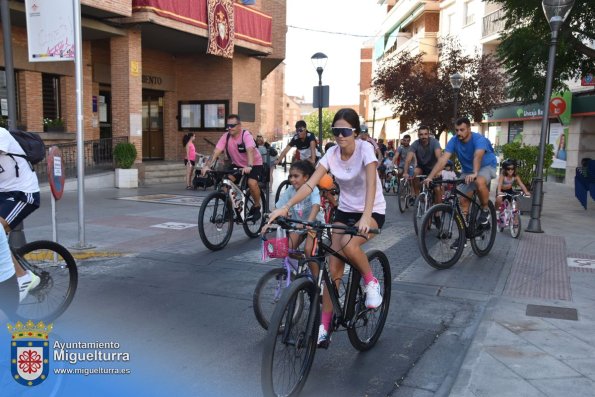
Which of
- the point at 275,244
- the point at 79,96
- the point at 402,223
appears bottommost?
the point at 402,223

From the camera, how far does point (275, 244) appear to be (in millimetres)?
3719

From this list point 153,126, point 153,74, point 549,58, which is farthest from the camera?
point 153,126

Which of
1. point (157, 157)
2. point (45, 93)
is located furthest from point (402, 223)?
Answer: point (157, 157)

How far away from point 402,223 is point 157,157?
1478 centimetres

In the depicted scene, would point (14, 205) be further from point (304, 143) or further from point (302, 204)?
point (304, 143)

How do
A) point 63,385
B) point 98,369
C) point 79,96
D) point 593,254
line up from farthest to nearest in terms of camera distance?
1. point 593,254
2. point 79,96
3. point 98,369
4. point 63,385

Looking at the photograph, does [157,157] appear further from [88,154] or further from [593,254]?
[593,254]

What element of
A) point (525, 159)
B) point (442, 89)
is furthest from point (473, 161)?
point (442, 89)

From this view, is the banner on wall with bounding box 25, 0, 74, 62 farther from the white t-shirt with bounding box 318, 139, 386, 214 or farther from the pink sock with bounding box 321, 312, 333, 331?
the pink sock with bounding box 321, 312, 333, 331

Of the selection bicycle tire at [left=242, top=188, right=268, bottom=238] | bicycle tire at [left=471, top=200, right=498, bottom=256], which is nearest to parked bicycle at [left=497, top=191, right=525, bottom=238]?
bicycle tire at [left=471, top=200, right=498, bottom=256]

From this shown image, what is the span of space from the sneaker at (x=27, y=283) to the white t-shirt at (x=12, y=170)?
677 millimetres

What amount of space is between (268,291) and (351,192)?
40.0 inches

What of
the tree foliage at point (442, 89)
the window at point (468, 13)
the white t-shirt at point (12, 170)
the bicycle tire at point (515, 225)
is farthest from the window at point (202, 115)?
the window at point (468, 13)

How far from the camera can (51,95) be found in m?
17.6
